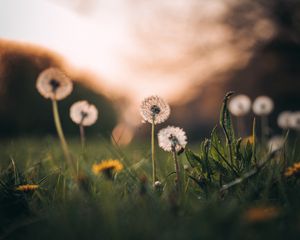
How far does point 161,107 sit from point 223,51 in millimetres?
11943

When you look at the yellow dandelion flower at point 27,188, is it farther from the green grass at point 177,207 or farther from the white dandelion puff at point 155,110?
the white dandelion puff at point 155,110

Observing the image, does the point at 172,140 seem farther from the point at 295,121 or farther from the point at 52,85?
the point at 295,121

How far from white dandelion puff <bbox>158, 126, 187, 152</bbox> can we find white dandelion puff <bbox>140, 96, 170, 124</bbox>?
3.1 inches

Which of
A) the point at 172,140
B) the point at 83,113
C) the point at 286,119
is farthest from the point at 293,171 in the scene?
the point at 286,119

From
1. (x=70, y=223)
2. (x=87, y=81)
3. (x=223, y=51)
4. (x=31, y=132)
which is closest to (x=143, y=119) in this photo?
(x=70, y=223)

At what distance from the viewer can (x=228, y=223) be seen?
2.89ft

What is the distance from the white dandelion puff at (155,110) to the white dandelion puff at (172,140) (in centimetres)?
8

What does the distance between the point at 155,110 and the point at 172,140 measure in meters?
0.18

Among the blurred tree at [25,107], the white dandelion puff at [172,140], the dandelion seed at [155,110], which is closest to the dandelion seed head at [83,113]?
the dandelion seed at [155,110]

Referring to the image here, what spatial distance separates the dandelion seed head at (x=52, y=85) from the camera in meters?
1.36

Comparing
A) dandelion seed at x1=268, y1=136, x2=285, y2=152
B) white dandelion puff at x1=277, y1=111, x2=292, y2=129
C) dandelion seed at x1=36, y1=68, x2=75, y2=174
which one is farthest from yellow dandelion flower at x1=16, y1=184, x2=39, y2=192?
white dandelion puff at x1=277, y1=111, x2=292, y2=129

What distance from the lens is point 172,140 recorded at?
1.50m

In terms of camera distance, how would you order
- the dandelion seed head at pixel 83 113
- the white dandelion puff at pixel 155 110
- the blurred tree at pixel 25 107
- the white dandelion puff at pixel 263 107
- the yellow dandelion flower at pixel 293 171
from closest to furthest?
1. the yellow dandelion flower at pixel 293 171
2. the white dandelion puff at pixel 155 110
3. the dandelion seed head at pixel 83 113
4. the white dandelion puff at pixel 263 107
5. the blurred tree at pixel 25 107

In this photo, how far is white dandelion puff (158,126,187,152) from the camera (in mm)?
1487
